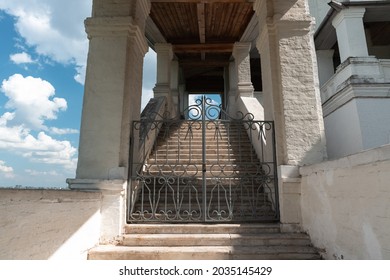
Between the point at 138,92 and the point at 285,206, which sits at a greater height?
the point at 138,92

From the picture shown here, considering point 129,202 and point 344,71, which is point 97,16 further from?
point 344,71

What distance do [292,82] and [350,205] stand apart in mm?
2149

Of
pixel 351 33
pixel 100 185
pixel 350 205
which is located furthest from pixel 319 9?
pixel 100 185

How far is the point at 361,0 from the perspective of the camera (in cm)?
886

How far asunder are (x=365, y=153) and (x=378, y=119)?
6.35m

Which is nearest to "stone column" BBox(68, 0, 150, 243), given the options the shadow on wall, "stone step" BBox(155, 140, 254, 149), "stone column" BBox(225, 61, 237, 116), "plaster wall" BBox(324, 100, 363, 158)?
the shadow on wall

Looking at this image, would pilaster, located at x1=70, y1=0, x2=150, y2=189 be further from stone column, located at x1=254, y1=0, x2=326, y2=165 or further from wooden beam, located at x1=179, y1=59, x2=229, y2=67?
wooden beam, located at x1=179, y1=59, x2=229, y2=67

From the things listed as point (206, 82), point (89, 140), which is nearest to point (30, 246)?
point (89, 140)

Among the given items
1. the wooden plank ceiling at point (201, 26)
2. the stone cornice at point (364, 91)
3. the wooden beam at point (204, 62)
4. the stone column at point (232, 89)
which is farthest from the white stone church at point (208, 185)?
the wooden beam at point (204, 62)

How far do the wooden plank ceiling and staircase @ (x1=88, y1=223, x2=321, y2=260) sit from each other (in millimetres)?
5354

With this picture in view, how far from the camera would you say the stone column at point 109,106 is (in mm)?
3719

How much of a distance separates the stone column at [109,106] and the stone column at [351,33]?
7.11m

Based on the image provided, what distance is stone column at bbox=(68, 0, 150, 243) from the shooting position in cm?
372

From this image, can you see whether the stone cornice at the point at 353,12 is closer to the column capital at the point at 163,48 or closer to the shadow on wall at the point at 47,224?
the column capital at the point at 163,48
